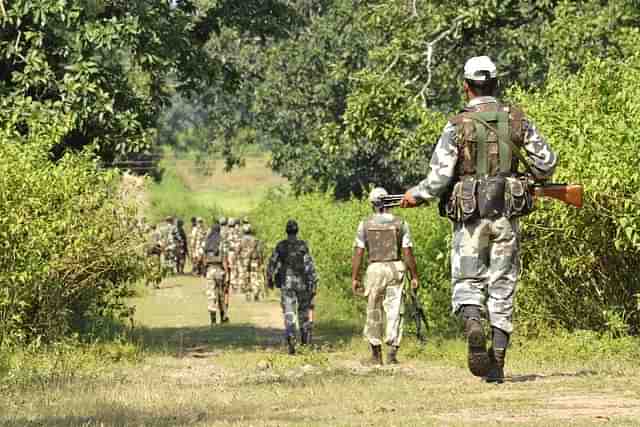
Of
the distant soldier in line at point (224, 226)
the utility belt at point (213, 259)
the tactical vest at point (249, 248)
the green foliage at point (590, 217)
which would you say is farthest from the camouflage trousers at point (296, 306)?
the tactical vest at point (249, 248)

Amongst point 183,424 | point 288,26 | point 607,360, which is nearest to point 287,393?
point 183,424

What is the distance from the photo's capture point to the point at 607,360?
39.7 ft

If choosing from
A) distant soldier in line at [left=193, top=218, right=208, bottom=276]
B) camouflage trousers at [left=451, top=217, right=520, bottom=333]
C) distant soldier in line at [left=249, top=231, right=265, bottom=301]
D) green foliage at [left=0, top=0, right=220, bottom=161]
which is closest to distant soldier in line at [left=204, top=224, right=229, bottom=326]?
distant soldier in line at [left=249, top=231, right=265, bottom=301]

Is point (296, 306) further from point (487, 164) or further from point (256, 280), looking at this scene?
point (256, 280)

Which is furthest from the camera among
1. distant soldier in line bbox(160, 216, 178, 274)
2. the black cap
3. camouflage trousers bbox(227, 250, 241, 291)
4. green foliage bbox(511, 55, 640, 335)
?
distant soldier in line bbox(160, 216, 178, 274)

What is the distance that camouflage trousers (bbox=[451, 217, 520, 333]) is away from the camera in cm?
966

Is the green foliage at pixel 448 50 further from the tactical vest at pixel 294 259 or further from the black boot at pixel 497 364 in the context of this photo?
the black boot at pixel 497 364

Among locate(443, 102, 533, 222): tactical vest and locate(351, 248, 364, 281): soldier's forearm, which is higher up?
locate(443, 102, 533, 222): tactical vest

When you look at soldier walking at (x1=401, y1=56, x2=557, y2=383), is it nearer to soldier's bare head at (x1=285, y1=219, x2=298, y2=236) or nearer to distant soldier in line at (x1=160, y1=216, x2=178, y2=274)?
soldier's bare head at (x1=285, y1=219, x2=298, y2=236)

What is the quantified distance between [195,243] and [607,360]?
28710 mm

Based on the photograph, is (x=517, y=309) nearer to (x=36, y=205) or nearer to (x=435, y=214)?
(x=435, y=214)

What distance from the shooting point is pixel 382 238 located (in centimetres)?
1497

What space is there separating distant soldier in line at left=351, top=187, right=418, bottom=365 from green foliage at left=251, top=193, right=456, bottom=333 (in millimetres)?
446

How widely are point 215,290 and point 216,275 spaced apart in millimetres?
402
